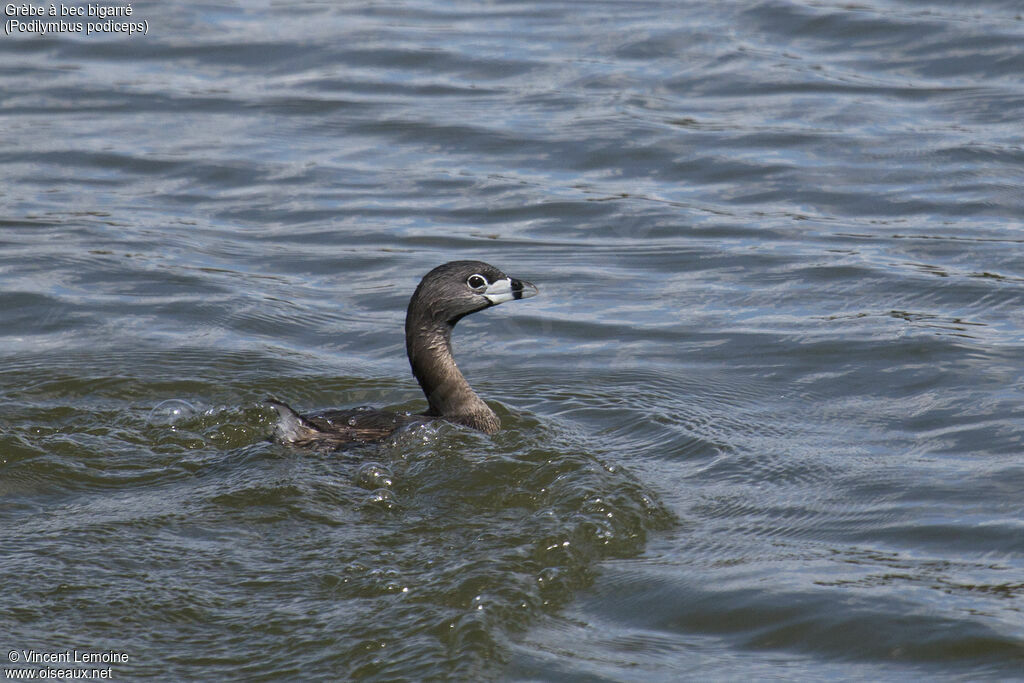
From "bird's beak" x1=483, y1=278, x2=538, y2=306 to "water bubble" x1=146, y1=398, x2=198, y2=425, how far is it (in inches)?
70.3

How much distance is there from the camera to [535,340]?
30.7 feet

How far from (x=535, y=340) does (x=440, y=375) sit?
1622 millimetres

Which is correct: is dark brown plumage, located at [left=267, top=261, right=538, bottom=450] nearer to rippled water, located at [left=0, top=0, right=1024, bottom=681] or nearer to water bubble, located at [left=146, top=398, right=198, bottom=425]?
rippled water, located at [left=0, top=0, right=1024, bottom=681]

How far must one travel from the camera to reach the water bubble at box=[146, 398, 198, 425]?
7.81 meters

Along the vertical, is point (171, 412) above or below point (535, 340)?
below

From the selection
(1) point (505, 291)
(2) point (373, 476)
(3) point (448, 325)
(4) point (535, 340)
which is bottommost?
(2) point (373, 476)

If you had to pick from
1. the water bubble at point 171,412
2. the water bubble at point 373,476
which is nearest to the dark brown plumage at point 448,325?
the water bubble at point 373,476

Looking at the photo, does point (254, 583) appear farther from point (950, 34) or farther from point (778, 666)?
point (950, 34)

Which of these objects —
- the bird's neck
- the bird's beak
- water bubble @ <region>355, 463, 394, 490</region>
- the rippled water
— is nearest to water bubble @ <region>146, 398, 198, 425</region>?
the rippled water

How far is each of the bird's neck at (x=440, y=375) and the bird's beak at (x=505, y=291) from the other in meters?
0.30

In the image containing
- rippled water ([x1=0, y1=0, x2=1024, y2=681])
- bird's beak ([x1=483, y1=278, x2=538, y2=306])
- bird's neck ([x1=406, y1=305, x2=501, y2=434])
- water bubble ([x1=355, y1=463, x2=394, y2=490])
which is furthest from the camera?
bird's beak ([x1=483, y1=278, x2=538, y2=306])

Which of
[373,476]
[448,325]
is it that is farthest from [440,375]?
[373,476]

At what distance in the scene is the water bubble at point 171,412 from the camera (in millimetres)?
7812

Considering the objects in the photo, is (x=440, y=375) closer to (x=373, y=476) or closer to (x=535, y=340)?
(x=373, y=476)
